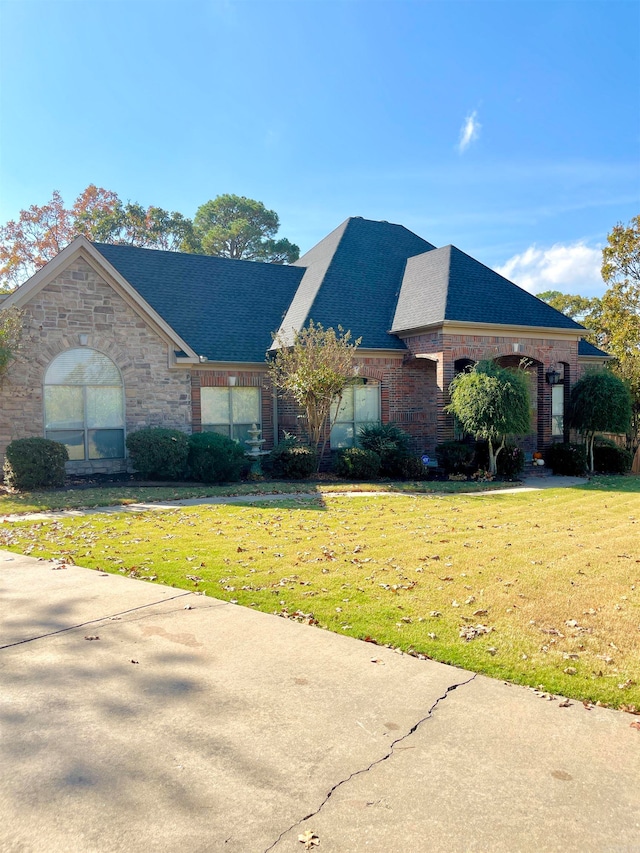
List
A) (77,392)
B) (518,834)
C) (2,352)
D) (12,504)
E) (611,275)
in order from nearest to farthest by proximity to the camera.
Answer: (518,834), (12,504), (2,352), (77,392), (611,275)

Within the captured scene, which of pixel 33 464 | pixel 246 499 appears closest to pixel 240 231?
pixel 33 464

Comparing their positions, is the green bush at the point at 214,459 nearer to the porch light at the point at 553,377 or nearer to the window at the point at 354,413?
the window at the point at 354,413

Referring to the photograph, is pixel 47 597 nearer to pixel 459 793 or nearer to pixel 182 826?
pixel 182 826

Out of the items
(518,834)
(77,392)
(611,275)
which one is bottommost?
(518,834)

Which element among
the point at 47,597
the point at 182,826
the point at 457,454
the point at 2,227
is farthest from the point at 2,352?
the point at 2,227

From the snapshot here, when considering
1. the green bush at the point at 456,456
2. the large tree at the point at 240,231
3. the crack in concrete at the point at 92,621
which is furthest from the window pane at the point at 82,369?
the large tree at the point at 240,231

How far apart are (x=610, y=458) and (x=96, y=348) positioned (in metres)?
15.5

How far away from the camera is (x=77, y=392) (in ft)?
54.3

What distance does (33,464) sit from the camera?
14.3 metres

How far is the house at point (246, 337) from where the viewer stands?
16.3 m

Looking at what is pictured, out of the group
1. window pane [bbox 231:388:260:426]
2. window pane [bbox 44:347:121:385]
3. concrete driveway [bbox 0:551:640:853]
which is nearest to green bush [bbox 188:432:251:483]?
window pane [bbox 231:388:260:426]

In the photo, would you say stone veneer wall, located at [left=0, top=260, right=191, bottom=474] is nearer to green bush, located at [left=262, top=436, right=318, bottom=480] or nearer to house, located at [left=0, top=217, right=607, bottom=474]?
house, located at [left=0, top=217, right=607, bottom=474]

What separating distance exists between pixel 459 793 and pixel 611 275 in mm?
28931

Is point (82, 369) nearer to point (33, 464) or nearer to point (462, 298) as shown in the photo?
point (33, 464)
